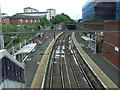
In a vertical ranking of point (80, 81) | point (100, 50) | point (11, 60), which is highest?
point (11, 60)

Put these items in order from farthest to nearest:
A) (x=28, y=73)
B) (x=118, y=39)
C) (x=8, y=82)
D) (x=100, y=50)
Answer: (x=100, y=50), (x=118, y=39), (x=28, y=73), (x=8, y=82)

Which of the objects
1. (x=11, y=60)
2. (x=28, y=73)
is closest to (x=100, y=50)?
(x=28, y=73)

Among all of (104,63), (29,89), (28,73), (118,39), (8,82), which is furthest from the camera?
(104,63)

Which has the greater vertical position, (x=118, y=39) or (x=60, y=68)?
(x=118, y=39)

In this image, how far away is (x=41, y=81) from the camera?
7199 millimetres

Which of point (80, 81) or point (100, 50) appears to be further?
point (100, 50)

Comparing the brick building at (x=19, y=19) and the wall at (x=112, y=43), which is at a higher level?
the brick building at (x=19, y=19)

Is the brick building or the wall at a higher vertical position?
the brick building

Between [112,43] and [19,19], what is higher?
[19,19]

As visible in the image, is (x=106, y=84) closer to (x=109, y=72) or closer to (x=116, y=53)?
(x=109, y=72)

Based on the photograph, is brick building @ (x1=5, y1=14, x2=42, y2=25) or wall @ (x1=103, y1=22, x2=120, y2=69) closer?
wall @ (x1=103, y1=22, x2=120, y2=69)

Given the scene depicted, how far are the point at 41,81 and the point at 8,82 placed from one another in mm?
4169

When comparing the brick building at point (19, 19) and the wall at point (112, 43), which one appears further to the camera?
the brick building at point (19, 19)

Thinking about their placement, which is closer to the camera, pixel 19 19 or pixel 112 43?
pixel 112 43
